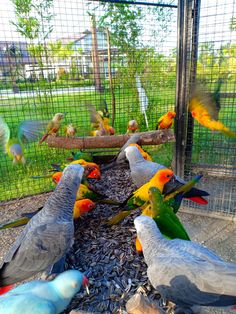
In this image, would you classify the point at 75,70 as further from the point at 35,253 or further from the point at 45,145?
the point at 35,253

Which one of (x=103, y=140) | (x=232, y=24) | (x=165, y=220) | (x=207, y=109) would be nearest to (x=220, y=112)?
(x=207, y=109)

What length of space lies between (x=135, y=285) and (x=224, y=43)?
294 cm

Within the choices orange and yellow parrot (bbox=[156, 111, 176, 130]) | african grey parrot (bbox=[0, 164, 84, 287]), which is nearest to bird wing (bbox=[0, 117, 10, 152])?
african grey parrot (bbox=[0, 164, 84, 287])

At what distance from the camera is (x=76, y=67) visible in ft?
13.4

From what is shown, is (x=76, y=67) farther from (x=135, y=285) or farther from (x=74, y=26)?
(x=135, y=285)

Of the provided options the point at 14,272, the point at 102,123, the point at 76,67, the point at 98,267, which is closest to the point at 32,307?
the point at 14,272

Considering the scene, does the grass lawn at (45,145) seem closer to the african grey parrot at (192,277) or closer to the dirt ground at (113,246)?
the dirt ground at (113,246)

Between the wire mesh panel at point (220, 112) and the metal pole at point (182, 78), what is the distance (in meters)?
0.14

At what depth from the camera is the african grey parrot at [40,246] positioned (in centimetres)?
149

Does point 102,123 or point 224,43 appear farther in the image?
point 102,123

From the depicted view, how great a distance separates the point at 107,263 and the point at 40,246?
0.46 m

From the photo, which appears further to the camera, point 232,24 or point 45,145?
point 45,145

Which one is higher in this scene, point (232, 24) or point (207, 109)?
point (232, 24)

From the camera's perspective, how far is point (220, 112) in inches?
133
